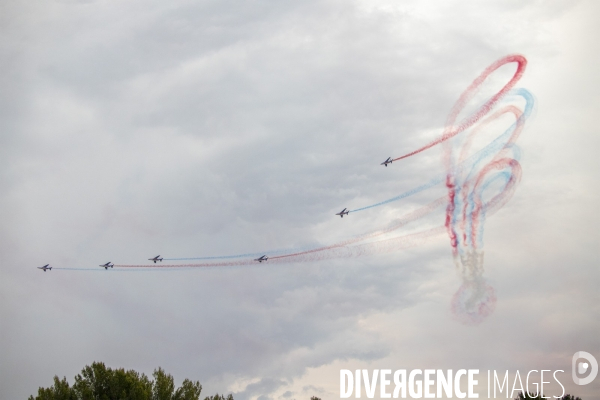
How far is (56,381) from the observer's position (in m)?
106

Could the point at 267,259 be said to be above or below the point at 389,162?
below

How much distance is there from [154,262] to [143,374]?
975 inches

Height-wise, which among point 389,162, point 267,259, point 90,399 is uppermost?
point 389,162

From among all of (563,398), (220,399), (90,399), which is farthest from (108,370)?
(563,398)

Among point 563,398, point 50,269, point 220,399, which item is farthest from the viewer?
point 50,269

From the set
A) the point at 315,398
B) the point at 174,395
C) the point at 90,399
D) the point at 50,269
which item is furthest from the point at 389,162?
the point at 50,269

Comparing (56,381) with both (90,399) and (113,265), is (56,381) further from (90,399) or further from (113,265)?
(113,265)

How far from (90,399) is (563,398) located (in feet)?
247

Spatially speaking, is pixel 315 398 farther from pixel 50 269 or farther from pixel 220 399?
pixel 50 269

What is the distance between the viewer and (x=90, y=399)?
10394cm

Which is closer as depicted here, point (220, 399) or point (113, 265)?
point (220, 399)

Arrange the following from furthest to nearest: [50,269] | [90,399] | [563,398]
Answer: [50,269] < [563,398] < [90,399]

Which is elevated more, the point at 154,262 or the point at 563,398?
the point at 154,262

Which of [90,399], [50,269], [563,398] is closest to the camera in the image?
[90,399]
